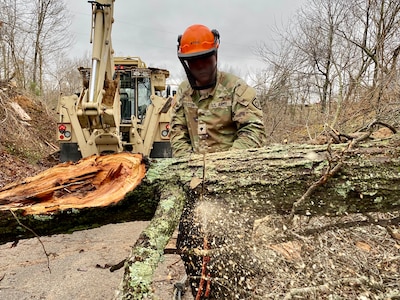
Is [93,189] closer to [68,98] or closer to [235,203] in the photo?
[235,203]

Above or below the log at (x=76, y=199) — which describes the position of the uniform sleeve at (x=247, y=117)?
above

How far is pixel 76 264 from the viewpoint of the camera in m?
3.79

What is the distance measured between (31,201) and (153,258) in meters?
0.83

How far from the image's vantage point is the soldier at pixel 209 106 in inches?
114

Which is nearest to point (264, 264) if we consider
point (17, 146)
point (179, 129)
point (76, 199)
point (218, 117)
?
point (76, 199)

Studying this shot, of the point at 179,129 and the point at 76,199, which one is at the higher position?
the point at 179,129

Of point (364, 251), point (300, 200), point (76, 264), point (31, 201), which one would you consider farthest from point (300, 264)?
point (76, 264)

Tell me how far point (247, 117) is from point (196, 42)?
73cm

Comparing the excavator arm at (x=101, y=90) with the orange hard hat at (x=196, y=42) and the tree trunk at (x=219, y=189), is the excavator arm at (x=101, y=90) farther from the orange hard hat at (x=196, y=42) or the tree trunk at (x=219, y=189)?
the tree trunk at (x=219, y=189)

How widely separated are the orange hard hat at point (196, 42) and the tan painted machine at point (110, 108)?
7.62 ft

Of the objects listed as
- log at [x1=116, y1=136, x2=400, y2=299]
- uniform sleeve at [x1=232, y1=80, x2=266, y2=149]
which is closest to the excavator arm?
uniform sleeve at [x1=232, y1=80, x2=266, y2=149]

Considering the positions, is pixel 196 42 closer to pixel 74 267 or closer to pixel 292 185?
pixel 292 185

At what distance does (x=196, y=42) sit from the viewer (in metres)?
2.89

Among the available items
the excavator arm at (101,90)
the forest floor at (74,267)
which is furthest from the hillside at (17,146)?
the forest floor at (74,267)
